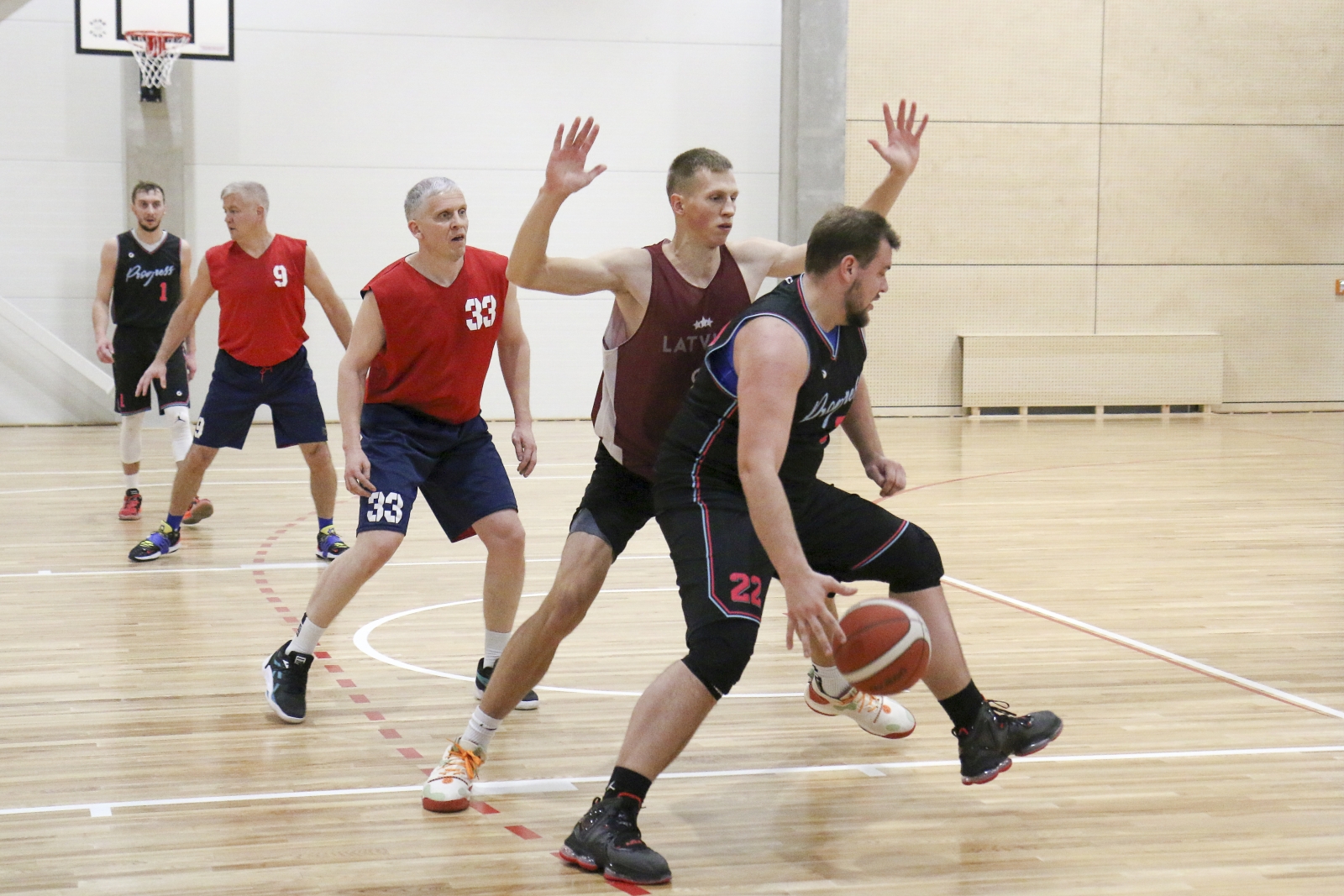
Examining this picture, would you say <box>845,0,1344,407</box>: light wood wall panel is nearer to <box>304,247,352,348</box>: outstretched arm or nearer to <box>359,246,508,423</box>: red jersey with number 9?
<box>304,247,352,348</box>: outstretched arm

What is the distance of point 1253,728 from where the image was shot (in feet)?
13.1

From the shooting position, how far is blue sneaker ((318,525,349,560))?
6.60 metres

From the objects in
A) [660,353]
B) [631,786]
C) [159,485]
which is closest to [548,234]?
[660,353]

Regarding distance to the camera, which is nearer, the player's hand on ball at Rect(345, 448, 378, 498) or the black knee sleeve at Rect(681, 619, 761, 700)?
the black knee sleeve at Rect(681, 619, 761, 700)

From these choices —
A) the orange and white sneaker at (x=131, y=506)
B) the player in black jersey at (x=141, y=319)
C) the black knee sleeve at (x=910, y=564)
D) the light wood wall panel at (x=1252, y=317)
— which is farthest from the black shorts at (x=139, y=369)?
the light wood wall panel at (x=1252, y=317)

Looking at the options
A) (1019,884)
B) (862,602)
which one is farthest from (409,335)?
(1019,884)

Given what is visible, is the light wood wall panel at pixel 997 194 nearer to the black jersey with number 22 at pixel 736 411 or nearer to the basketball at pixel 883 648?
the black jersey with number 22 at pixel 736 411

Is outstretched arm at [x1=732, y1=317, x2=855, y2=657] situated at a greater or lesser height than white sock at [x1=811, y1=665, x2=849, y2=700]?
greater

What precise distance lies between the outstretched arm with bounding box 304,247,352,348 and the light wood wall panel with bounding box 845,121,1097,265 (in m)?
8.90

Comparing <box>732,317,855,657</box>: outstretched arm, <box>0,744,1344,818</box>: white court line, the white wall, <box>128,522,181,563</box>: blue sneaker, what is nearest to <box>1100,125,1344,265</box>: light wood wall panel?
the white wall

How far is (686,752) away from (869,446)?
1002 mm

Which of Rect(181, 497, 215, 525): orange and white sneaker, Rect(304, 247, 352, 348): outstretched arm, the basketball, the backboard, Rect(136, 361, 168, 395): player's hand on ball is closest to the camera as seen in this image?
the basketball

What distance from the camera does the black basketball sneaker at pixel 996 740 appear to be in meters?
3.35

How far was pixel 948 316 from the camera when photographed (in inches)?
567
